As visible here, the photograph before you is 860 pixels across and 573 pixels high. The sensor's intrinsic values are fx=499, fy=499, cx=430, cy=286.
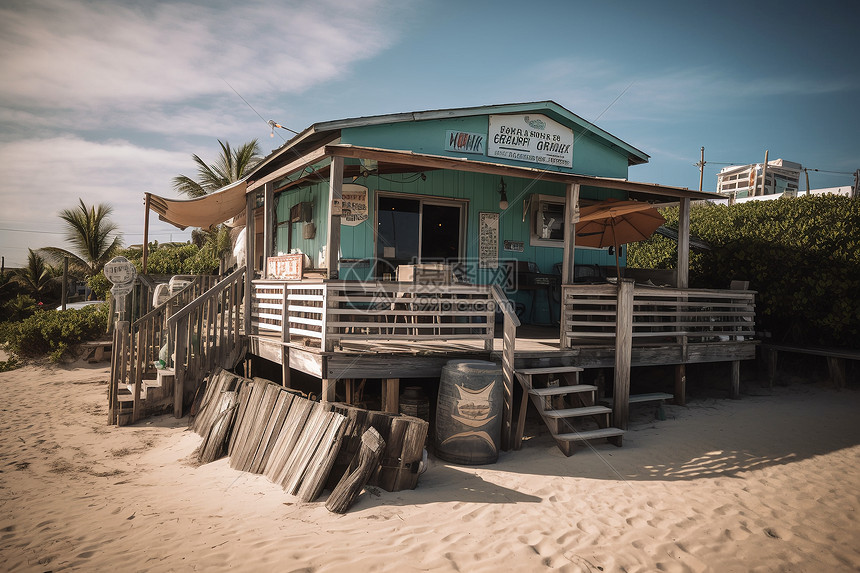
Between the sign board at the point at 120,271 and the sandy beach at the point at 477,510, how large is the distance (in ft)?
10.8

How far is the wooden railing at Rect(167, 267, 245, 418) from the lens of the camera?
750 centimetres

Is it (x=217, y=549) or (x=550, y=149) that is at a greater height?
(x=550, y=149)

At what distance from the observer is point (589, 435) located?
6188 millimetres

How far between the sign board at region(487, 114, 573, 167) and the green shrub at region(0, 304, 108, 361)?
10716mm

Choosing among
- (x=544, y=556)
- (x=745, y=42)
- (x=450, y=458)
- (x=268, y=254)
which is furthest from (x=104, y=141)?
(x=745, y=42)

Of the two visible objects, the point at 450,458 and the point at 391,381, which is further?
the point at 391,381

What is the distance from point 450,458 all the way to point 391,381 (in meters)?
1.22

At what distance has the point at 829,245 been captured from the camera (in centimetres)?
929

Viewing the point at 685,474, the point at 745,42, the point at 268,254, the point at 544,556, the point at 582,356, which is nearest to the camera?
the point at 544,556

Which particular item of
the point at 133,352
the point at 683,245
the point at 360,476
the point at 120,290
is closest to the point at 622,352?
the point at 683,245

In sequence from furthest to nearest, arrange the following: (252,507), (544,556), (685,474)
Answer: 1. (685,474)
2. (252,507)
3. (544,556)

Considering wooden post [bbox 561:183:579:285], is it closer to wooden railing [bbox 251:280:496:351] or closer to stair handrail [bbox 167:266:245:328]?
wooden railing [bbox 251:280:496:351]

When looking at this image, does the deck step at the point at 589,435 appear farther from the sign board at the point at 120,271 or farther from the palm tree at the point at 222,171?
the palm tree at the point at 222,171

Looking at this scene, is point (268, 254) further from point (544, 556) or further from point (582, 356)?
point (544, 556)
